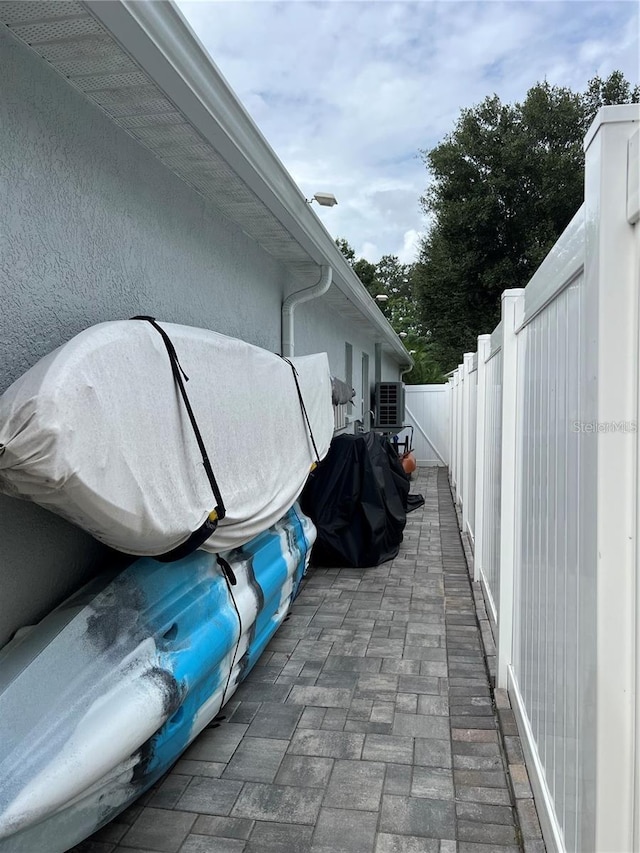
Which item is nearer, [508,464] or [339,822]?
[339,822]

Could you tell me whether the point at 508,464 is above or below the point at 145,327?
A: below

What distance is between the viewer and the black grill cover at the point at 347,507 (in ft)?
21.9

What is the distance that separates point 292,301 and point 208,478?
13.1 feet

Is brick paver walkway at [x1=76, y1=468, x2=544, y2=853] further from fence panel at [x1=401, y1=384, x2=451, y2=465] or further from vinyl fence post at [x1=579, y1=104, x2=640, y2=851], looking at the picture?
fence panel at [x1=401, y1=384, x2=451, y2=465]

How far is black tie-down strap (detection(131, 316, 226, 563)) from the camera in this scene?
2.62 metres

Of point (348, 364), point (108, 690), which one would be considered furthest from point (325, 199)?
point (348, 364)

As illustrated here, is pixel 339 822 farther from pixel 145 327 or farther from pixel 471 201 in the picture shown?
pixel 471 201

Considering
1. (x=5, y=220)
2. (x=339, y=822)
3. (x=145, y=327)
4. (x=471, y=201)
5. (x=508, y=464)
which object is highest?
(x=471, y=201)

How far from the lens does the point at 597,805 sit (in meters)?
1.48

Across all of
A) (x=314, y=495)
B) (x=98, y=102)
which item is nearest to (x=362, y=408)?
(x=314, y=495)

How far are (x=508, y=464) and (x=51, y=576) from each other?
2.40 metres

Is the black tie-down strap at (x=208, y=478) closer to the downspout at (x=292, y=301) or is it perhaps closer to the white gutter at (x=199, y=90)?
the white gutter at (x=199, y=90)

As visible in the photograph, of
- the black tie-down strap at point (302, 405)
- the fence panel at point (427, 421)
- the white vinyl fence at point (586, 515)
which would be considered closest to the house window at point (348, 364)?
the black tie-down strap at point (302, 405)

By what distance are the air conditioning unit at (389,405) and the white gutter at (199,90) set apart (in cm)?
1025
